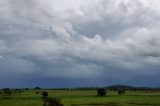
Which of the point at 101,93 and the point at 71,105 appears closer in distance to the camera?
the point at 71,105

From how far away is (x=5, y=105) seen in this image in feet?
237

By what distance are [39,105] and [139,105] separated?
66.3 feet

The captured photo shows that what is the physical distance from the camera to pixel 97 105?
74250 mm

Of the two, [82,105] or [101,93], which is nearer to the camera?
[82,105]

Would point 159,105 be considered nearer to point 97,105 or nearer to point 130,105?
point 130,105

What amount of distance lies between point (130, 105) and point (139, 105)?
1.85 m

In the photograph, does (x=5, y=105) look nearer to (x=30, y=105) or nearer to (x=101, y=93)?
(x=30, y=105)

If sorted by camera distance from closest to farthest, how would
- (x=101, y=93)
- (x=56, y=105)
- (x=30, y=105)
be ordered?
(x=30, y=105) → (x=56, y=105) → (x=101, y=93)

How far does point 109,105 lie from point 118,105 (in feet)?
5.92

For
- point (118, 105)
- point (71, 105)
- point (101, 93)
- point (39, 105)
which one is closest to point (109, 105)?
point (118, 105)

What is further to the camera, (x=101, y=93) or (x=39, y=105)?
(x=101, y=93)

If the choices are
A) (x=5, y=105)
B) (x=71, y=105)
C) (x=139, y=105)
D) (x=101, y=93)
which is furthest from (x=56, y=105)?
(x=101, y=93)

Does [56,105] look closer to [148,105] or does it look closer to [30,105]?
[30,105]

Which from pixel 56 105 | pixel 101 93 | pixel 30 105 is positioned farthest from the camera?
pixel 101 93
